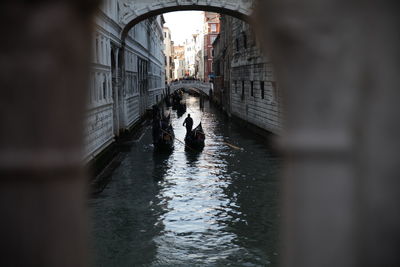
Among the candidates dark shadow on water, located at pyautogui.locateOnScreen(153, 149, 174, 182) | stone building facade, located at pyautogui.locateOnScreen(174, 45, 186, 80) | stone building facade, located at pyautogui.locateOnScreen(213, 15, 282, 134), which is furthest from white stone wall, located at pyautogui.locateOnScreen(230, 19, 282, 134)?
stone building facade, located at pyautogui.locateOnScreen(174, 45, 186, 80)

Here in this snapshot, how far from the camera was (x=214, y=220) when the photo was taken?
614 centimetres

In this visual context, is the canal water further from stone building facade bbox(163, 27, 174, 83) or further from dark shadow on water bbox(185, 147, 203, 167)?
stone building facade bbox(163, 27, 174, 83)

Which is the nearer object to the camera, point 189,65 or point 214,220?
point 214,220

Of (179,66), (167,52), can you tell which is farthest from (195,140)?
(179,66)

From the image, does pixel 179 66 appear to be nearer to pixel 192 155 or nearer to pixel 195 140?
pixel 195 140

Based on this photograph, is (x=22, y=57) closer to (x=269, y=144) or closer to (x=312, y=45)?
(x=312, y=45)

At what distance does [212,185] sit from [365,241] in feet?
24.7

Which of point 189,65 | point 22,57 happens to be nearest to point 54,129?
point 22,57

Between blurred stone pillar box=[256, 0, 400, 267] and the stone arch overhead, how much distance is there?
13.6 m

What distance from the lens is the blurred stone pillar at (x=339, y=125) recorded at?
70 cm

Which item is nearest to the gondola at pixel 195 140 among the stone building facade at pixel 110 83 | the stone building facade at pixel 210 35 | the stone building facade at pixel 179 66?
the stone building facade at pixel 110 83

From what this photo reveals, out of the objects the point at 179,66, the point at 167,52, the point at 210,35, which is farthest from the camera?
the point at 179,66

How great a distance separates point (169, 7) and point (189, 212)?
9212 mm

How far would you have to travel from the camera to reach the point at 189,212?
6.53 metres
